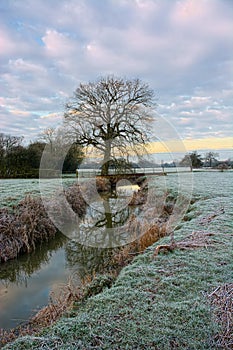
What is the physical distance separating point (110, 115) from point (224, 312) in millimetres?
13254

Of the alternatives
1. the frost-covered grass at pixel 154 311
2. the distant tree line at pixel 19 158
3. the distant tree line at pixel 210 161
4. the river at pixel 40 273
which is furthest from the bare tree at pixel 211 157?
the frost-covered grass at pixel 154 311

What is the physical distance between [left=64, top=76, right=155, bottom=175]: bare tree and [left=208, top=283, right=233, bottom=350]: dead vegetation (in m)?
12.0

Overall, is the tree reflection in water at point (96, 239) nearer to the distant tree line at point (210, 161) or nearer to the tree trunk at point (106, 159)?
the tree trunk at point (106, 159)

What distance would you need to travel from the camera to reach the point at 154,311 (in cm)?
245

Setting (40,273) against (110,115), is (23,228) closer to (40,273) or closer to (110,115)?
(40,273)

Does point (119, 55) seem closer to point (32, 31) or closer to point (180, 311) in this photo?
point (32, 31)

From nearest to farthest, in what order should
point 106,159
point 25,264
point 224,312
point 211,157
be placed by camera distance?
1. point 224,312
2. point 25,264
3. point 106,159
4. point 211,157

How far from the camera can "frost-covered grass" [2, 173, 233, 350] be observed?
2074mm

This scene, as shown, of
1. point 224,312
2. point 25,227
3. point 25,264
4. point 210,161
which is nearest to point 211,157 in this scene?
point 210,161

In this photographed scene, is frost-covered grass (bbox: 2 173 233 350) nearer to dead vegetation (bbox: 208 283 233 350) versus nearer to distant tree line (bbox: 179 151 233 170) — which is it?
dead vegetation (bbox: 208 283 233 350)

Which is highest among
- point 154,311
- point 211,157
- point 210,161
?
point 211,157

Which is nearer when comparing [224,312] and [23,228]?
[224,312]

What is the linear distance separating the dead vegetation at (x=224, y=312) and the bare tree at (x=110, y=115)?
39.3ft

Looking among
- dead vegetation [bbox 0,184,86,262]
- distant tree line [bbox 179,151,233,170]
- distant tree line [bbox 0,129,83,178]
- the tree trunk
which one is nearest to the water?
dead vegetation [bbox 0,184,86,262]
